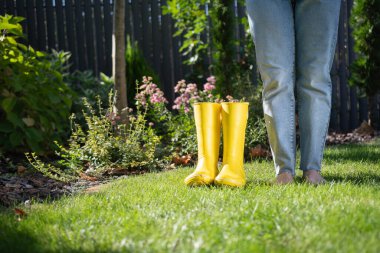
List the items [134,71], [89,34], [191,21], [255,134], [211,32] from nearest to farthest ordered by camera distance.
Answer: [255,134] < [211,32] < [134,71] < [191,21] < [89,34]

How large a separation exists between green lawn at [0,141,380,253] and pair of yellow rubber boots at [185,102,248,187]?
0.40ft

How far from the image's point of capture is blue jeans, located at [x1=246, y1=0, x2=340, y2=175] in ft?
8.87

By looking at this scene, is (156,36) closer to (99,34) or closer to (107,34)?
(107,34)

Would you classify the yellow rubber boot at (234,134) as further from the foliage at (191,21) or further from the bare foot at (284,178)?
the foliage at (191,21)

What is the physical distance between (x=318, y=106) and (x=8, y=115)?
2744 millimetres

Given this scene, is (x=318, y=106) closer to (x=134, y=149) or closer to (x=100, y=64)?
(x=134, y=149)

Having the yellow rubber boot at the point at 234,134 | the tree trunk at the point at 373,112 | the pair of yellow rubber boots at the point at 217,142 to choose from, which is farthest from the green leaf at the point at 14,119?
the tree trunk at the point at 373,112

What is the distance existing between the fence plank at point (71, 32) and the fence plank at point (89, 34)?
19 cm

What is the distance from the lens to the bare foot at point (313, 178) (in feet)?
8.91

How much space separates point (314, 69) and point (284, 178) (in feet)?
1.99

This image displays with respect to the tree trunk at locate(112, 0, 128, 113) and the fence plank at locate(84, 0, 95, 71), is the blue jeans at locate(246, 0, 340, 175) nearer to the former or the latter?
the tree trunk at locate(112, 0, 128, 113)

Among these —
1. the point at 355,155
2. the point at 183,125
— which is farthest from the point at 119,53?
the point at 355,155

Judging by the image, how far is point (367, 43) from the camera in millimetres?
6586

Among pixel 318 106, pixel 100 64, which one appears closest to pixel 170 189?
pixel 318 106
